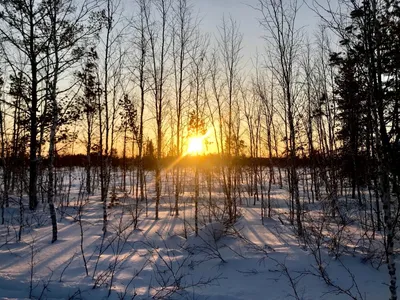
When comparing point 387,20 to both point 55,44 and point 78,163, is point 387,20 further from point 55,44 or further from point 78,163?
point 78,163

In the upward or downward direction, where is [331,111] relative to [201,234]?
upward

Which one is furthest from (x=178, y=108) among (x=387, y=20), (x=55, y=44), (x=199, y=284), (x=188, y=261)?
(x=387, y=20)

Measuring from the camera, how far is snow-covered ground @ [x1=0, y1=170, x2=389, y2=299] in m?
4.95

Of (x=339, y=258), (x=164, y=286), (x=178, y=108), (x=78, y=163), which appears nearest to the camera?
(x=164, y=286)

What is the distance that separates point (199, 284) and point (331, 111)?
1410 cm

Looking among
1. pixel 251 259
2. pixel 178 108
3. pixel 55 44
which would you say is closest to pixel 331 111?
pixel 178 108

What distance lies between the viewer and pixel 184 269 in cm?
615

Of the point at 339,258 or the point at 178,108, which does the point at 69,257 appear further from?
the point at 178,108

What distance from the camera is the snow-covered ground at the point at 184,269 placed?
4.95m

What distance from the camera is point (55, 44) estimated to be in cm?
772

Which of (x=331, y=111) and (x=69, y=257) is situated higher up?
(x=331, y=111)

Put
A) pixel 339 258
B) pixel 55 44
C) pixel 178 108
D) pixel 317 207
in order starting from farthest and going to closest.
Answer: pixel 317 207, pixel 178 108, pixel 55 44, pixel 339 258

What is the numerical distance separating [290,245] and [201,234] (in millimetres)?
2330

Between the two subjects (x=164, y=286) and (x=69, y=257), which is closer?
(x=164, y=286)
